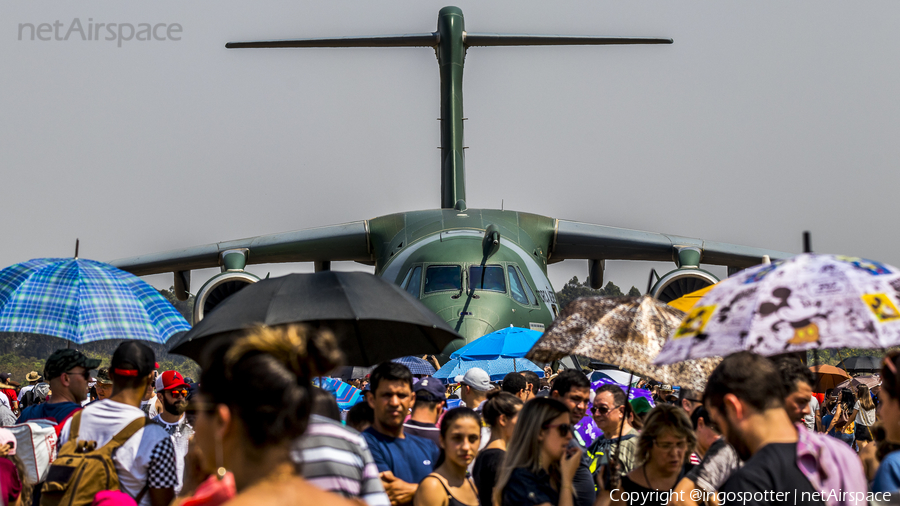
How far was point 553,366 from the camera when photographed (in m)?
11.4

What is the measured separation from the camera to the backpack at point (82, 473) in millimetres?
3428

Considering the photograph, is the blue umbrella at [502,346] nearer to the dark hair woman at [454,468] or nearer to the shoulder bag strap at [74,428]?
the dark hair woman at [454,468]

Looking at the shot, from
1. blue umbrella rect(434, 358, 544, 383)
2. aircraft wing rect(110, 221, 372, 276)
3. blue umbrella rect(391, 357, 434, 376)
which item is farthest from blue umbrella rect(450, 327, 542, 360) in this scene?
aircraft wing rect(110, 221, 372, 276)

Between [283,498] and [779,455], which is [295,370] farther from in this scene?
[779,455]

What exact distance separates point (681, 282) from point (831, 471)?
1244 centimetres

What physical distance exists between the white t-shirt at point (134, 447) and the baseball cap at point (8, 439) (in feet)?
2.05

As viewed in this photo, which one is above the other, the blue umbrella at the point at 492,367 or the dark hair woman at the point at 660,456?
the dark hair woman at the point at 660,456

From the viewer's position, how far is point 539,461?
3918mm

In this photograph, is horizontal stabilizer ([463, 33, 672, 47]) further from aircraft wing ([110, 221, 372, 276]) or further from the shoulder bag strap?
the shoulder bag strap

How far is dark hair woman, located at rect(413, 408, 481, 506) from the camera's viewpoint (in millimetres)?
3709

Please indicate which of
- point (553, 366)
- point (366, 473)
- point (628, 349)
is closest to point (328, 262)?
point (553, 366)

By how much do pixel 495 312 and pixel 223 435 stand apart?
10.8 m

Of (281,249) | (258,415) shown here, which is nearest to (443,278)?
(281,249)

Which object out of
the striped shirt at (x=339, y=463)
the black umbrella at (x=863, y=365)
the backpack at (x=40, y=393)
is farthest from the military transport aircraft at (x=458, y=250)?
the striped shirt at (x=339, y=463)
